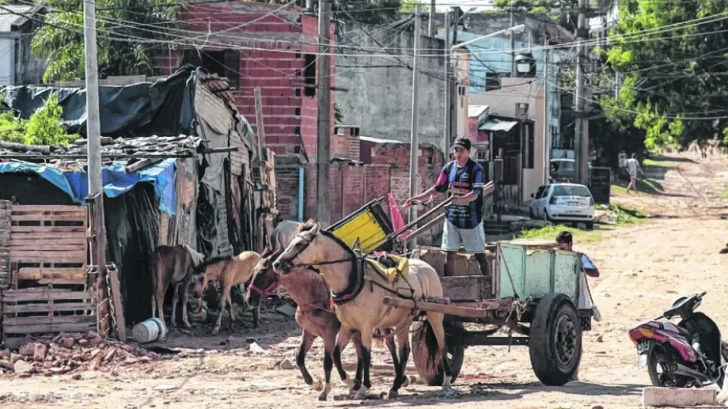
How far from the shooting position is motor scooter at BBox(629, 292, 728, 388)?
42.7ft

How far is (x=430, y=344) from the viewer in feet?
44.4

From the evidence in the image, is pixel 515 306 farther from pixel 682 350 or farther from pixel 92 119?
pixel 92 119

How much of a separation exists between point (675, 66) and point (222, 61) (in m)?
23.6

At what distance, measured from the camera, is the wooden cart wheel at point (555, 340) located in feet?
44.3

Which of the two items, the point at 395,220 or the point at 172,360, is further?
the point at 172,360

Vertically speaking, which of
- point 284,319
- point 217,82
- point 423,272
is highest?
point 217,82

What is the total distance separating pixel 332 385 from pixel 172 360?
12.0ft

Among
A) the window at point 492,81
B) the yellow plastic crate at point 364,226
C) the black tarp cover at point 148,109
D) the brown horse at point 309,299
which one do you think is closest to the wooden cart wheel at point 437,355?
the brown horse at point 309,299

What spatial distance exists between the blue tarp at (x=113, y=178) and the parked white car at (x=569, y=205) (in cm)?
2696

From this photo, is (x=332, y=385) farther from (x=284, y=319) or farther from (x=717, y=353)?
(x=284, y=319)

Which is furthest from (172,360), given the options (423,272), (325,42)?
(325,42)

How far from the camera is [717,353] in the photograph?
43.7 ft

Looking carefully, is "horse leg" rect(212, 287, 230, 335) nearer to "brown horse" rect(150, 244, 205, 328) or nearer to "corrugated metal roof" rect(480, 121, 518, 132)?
"brown horse" rect(150, 244, 205, 328)

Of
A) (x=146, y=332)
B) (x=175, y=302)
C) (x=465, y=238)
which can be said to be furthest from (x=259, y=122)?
(x=465, y=238)
